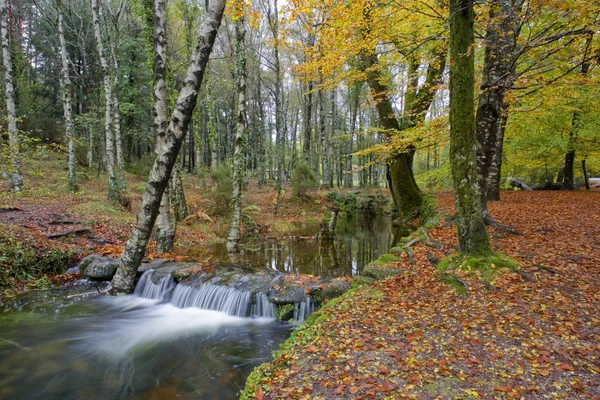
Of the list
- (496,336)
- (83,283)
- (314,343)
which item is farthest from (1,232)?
(496,336)

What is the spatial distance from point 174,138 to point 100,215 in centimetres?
788

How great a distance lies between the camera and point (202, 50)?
19.4ft

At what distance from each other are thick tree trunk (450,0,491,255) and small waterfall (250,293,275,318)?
4280 millimetres

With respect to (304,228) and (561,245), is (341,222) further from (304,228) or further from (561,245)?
(561,245)

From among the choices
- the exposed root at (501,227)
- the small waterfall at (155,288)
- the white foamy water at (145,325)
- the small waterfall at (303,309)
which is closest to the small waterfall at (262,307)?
the white foamy water at (145,325)

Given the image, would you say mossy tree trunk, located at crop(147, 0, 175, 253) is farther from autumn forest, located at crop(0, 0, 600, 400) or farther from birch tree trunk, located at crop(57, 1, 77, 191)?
birch tree trunk, located at crop(57, 1, 77, 191)

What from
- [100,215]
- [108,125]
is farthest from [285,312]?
[108,125]

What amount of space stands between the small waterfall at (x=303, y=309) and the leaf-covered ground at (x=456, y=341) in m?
1.31

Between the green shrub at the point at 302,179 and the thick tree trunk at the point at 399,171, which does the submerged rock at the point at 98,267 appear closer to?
the thick tree trunk at the point at 399,171

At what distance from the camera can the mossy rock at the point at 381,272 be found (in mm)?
6162

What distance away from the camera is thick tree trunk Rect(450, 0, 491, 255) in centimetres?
518

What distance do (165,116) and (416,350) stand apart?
730 centimetres

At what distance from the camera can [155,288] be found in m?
7.86

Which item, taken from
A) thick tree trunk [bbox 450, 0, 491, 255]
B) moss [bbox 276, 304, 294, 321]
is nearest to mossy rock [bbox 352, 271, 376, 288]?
moss [bbox 276, 304, 294, 321]
